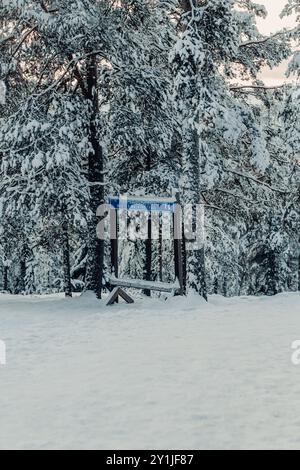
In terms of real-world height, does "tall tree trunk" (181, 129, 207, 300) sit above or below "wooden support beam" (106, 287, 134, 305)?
above

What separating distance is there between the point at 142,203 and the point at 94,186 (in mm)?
1790

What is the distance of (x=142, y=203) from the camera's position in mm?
13875

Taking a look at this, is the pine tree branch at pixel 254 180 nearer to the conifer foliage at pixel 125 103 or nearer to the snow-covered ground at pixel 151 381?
the conifer foliage at pixel 125 103

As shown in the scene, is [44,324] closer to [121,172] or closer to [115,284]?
[115,284]

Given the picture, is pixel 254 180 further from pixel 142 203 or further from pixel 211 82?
pixel 142 203

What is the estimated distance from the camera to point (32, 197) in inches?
524

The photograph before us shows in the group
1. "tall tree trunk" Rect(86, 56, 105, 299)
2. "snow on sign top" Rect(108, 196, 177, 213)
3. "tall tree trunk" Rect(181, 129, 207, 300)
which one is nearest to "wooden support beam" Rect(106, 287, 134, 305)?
"tall tree trunk" Rect(86, 56, 105, 299)

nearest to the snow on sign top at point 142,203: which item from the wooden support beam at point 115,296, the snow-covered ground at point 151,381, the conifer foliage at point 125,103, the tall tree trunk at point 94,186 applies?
the conifer foliage at point 125,103

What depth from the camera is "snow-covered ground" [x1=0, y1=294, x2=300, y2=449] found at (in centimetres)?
491

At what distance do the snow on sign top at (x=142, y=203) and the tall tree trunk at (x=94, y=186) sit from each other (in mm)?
1082

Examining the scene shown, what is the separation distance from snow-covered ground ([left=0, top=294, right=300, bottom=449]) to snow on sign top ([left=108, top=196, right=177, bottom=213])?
3.10 m

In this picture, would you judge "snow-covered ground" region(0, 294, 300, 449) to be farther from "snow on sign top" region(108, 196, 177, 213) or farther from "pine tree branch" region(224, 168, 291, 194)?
"pine tree branch" region(224, 168, 291, 194)

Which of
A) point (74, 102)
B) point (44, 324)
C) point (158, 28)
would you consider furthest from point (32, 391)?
point (158, 28)

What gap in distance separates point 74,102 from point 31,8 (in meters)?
2.44
